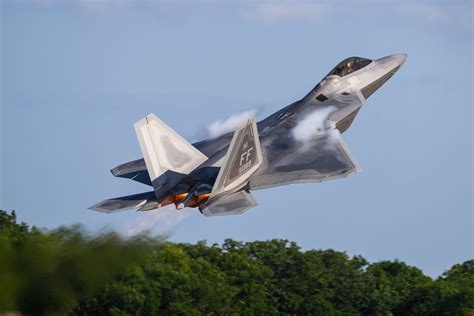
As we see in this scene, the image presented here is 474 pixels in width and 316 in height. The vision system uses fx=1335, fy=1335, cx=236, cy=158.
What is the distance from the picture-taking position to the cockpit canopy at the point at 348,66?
147 feet

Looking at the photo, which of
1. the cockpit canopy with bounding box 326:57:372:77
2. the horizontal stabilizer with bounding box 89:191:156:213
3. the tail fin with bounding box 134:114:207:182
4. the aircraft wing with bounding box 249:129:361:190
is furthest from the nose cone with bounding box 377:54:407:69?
the horizontal stabilizer with bounding box 89:191:156:213

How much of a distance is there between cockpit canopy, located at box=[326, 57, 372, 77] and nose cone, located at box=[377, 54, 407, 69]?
0.74 metres

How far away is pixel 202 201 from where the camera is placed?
125ft

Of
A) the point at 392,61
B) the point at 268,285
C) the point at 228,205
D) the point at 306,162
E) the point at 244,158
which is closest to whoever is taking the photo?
the point at 228,205

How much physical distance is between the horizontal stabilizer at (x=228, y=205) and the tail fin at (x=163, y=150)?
1645mm

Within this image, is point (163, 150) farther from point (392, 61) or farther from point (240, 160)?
point (392, 61)

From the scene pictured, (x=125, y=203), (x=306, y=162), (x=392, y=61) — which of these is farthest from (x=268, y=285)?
(x=125, y=203)

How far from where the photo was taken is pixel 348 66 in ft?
147

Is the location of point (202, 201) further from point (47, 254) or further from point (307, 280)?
point (307, 280)

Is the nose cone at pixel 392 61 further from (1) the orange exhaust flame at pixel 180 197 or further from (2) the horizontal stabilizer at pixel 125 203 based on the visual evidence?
(2) the horizontal stabilizer at pixel 125 203

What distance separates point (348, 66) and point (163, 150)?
845 centimetres

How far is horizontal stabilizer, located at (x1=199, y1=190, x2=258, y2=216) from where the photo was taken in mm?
37312

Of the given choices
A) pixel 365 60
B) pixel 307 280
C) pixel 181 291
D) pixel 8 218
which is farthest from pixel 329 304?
pixel 365 60

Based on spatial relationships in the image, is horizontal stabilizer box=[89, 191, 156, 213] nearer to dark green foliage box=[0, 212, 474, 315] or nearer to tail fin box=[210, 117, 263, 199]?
tail fin box=[210, 117, 263, 199]
